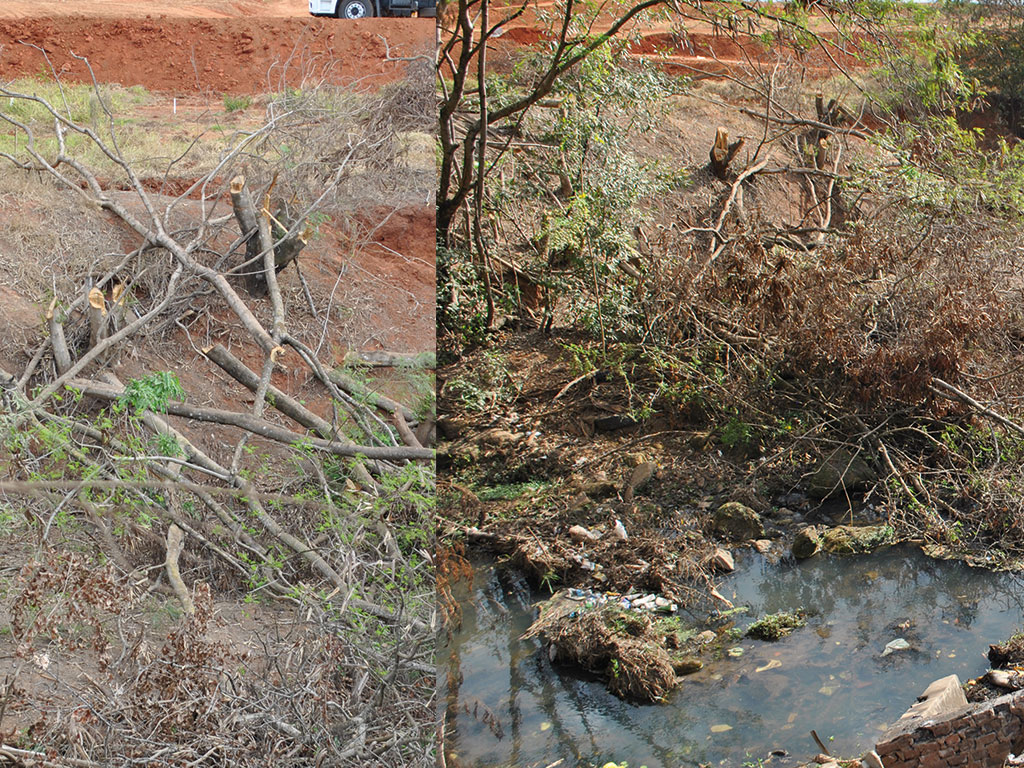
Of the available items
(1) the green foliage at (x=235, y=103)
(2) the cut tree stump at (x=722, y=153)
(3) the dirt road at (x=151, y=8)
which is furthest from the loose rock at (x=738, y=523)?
(2) the cut tree stump at (x=722, y=153)

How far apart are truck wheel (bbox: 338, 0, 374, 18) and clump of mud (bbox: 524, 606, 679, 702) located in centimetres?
298

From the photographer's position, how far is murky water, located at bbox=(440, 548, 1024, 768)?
3172 millimetres

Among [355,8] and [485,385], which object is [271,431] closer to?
[485,385]

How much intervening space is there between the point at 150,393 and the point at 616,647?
6.93 feet

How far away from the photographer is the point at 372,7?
4586mm

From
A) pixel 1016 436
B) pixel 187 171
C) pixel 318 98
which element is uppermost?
pixel 318 98

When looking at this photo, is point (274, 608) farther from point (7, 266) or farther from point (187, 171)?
point (187, 171)

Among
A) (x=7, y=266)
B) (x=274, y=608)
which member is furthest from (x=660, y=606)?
(x=7, y=266)

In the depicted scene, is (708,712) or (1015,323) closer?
(708,712)

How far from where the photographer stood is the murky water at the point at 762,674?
3.17 metres

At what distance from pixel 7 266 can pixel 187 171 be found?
4.25 ft

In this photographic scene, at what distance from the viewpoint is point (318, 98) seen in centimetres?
613

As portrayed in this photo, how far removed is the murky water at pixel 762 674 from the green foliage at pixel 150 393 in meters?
1.54

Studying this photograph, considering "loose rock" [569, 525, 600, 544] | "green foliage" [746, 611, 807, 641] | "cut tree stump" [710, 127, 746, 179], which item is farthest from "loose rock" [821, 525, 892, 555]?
"cut tree stump" [710, 127, 746, 179]
